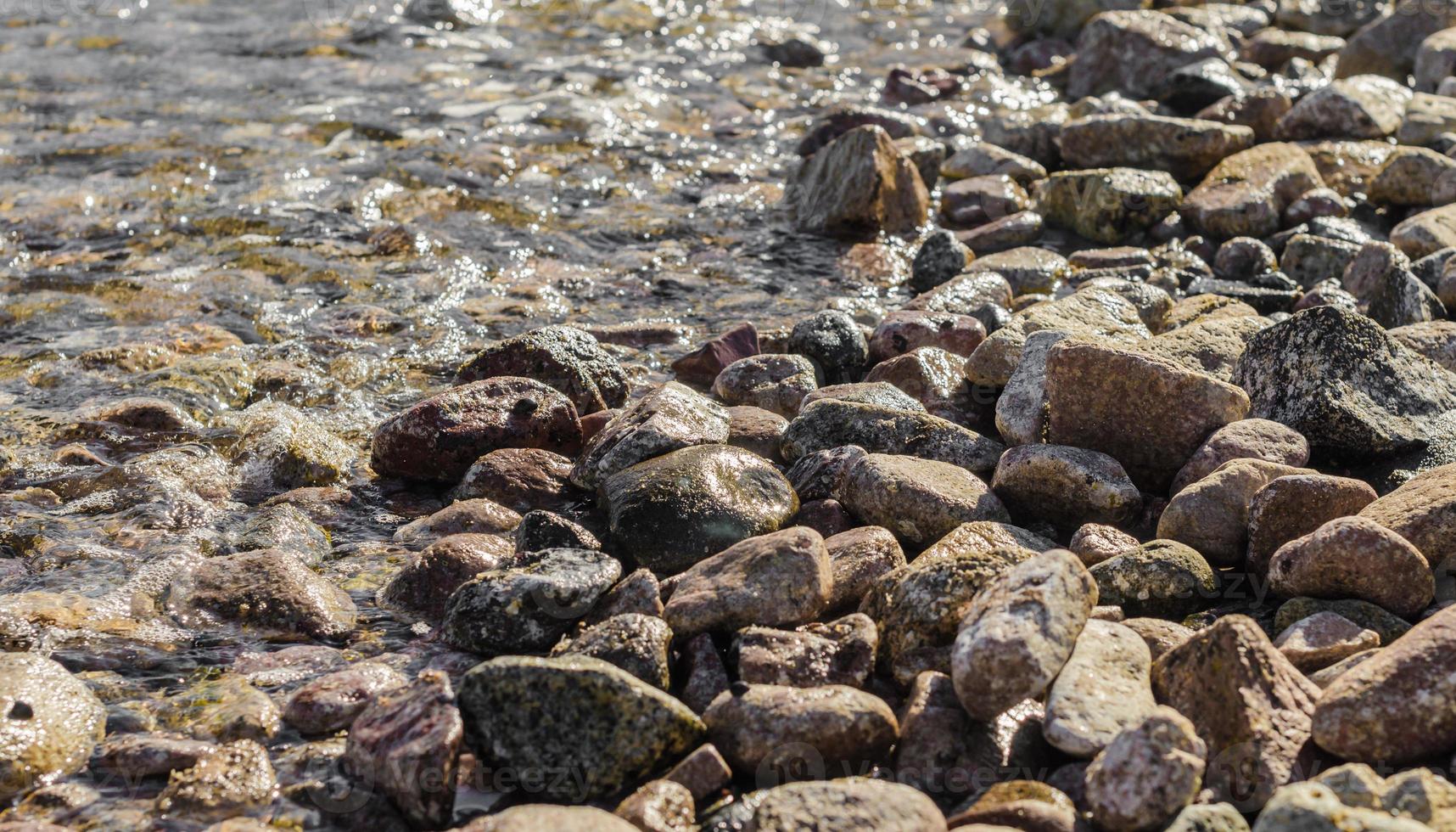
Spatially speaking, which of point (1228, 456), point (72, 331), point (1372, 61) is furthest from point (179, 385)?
point (1372, 61)

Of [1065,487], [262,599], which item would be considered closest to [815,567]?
[1065,487]

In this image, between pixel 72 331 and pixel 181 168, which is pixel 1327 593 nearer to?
pixel 72 331

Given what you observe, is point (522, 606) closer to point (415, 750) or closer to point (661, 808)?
point (415, 750)

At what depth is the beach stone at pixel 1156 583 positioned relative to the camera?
3596mm

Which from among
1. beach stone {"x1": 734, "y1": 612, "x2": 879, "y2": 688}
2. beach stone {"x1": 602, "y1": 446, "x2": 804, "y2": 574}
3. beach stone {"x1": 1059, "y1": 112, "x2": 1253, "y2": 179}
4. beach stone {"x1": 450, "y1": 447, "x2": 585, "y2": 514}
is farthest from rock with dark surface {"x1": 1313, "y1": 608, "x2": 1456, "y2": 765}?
beach stone {"x1": 1059, "y1": 112, "x2": 1253, "y2": 179}

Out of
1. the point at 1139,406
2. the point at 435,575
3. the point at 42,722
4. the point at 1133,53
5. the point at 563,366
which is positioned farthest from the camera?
the point at 1133,53

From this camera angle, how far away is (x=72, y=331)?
19.8ft

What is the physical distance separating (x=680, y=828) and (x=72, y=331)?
4.66m

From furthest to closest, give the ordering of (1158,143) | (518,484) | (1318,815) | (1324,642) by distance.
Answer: (1158,143) < (518,484) < (1324,642) < (1318,815)

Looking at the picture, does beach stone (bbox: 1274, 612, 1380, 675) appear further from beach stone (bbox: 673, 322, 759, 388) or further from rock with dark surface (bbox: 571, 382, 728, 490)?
beach stone (bbox: 673, 322, 759, 388)

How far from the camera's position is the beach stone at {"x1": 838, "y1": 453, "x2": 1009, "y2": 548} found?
407 centimetres

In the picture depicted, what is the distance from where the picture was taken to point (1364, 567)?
11.0 ft

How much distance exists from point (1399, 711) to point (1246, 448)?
145cm

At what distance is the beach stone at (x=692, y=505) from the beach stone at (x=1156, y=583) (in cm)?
110
